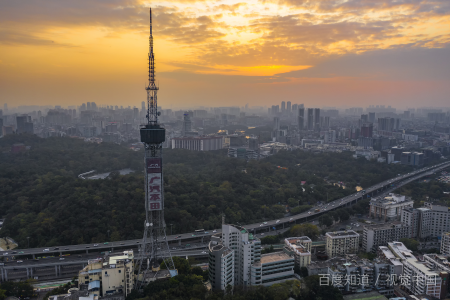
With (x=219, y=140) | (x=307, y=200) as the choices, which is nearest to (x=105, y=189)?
(x=307, y=200)

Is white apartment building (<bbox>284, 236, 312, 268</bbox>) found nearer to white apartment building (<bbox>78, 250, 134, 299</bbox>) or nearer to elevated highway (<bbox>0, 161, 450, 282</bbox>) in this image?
elevated highway (<bbox>0, 161, 450, 282</bbox>)

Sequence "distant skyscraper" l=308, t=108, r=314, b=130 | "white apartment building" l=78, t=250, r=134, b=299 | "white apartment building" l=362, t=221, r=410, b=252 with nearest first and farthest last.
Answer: "white apartment building" l=78, t=250, r=134, b=299
"white apartment building" l=362, t=221, r=410, b=252
"distant skyscraper" l=308, t=108, r=314, b=130

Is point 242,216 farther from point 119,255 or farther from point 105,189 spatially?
point 119,255

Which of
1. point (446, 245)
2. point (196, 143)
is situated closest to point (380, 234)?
point (446, 245)

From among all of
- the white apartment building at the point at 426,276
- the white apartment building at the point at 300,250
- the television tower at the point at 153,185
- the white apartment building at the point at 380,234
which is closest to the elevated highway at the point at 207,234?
the television tower at the point at 153,185

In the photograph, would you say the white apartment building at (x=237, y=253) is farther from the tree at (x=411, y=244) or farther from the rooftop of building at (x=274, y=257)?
the tree at (x=411, y=244)

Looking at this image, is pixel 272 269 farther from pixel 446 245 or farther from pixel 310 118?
pixel 310 118

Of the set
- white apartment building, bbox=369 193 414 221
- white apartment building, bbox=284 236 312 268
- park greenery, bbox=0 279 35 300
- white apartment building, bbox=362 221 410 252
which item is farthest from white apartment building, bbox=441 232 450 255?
park greenery, bbox=0 279 35 300
